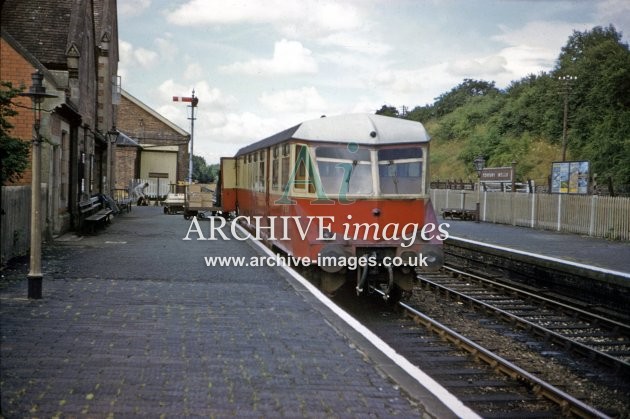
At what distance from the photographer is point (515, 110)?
Answer: 5847 cm

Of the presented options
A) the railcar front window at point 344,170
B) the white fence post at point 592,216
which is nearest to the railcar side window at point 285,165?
the railcar front window at point 344,170

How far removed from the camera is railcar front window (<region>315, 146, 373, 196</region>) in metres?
11.7

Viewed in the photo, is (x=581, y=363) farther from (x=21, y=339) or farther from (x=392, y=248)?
(x=21, y=339)

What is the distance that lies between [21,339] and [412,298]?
8360 mm

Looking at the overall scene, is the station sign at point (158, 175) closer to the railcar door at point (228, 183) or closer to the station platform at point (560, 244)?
the railcar door at point (228, 183)

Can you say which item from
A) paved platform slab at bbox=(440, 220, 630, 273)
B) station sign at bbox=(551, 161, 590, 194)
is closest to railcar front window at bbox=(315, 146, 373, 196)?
paved platform slab at bbox=(440, 220, 630, 273)

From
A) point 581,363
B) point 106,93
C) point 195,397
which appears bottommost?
point 581,363

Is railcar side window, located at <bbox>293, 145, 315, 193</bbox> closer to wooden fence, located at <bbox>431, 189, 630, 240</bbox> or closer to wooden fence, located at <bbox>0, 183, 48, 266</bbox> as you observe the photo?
wooden fence, located at <bbox>0, 183, 48, 266</bbox>

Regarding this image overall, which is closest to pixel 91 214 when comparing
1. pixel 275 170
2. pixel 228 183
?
pixel 228 183

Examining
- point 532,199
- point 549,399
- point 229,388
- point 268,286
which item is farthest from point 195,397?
point 532,199

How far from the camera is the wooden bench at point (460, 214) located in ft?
109

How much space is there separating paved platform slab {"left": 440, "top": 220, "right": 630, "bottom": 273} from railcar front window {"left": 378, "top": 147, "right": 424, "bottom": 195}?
516 centimetres

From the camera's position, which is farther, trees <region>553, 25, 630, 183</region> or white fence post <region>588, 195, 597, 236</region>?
trees <region>553, 25, 630, 183</region>

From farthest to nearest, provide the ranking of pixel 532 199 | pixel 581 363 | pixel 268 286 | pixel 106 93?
pixel 106 93, pixel 532 199, pixel 268 286, pixel 581 363
